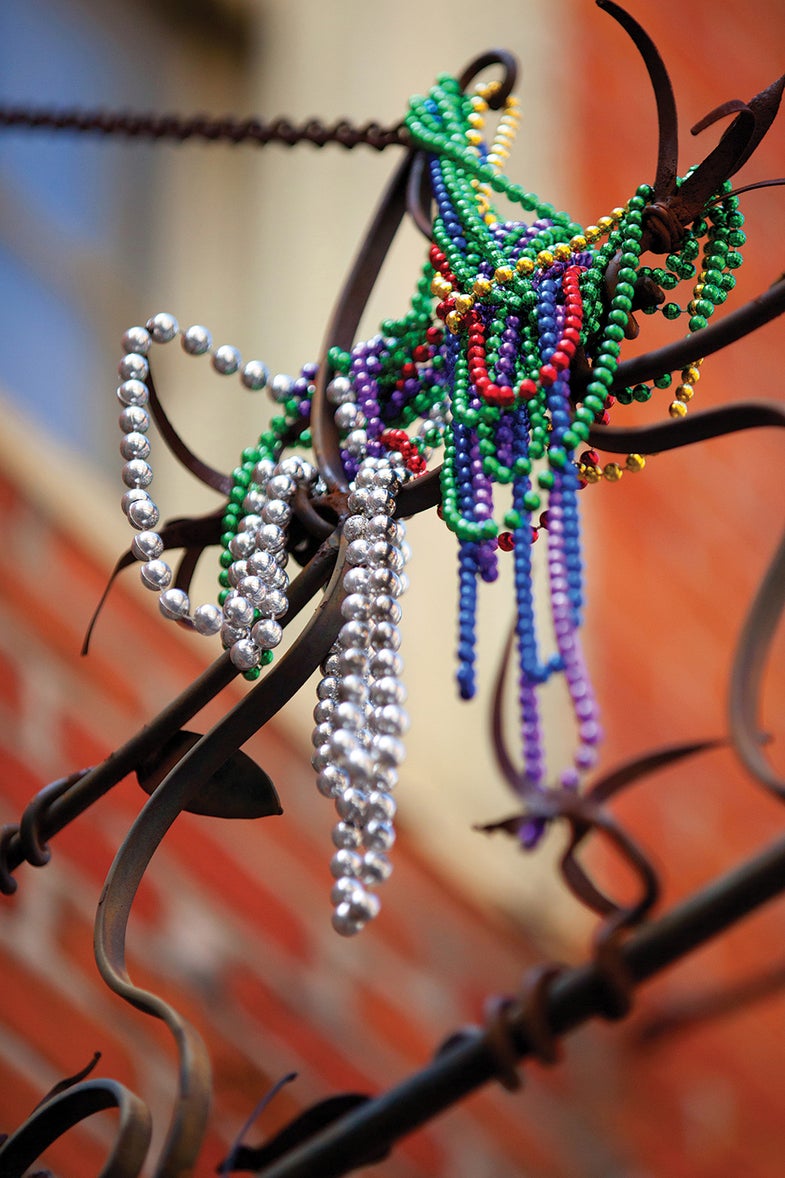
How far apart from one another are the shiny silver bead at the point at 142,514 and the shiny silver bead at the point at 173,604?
0.02 m

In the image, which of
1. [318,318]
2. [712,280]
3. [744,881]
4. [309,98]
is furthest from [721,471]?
[744,881]

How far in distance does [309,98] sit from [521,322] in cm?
113

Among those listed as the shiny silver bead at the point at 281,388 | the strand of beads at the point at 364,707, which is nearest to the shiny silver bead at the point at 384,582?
the strand of beads at the point at 364,707

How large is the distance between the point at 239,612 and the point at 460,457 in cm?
8

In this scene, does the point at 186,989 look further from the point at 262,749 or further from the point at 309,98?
the point at 309,98

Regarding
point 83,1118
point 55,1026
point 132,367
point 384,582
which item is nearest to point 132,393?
point 132,367

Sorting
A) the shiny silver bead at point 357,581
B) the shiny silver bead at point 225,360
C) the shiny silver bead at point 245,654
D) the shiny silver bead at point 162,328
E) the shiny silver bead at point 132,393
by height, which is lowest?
the shiny silver bead at point 357,581

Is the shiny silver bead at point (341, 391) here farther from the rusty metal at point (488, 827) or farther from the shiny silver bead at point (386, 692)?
the shiny silver bead at point (386, 692)

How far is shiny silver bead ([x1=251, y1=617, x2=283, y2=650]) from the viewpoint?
1.29ft

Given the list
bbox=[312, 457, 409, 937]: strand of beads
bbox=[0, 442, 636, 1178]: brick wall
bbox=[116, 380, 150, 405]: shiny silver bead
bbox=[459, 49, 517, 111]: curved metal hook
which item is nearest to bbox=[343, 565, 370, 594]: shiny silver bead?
bbox=[312, 457, 409, 937]: strand of beads

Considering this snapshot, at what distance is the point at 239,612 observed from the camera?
394mm

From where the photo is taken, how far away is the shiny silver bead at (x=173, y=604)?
41cm

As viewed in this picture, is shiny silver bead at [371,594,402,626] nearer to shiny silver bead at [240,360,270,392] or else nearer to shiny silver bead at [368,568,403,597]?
shiny silver bead at [368,568,403,597]

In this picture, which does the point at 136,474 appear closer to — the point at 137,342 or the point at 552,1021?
the point at 137,342
